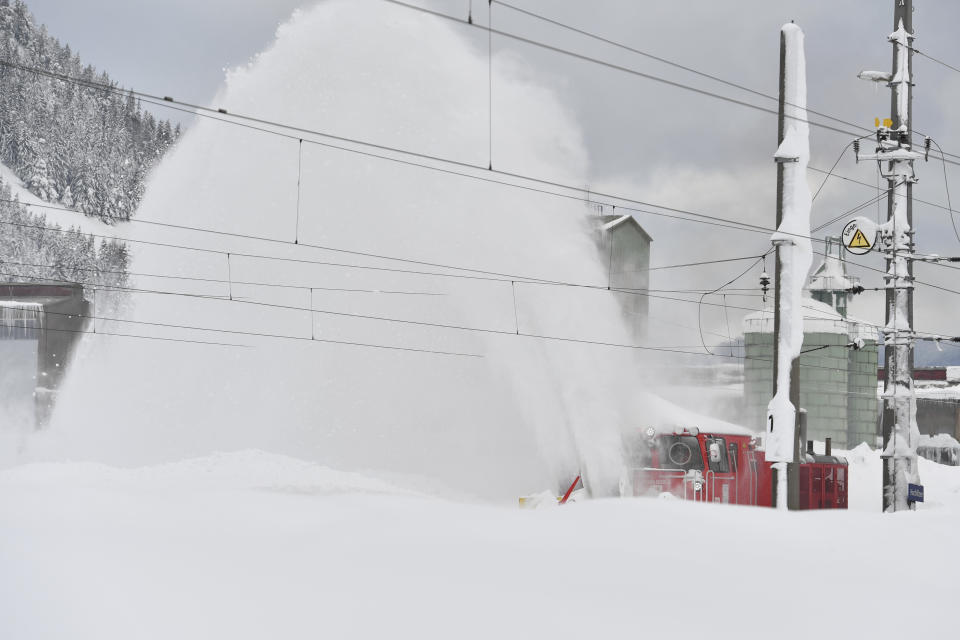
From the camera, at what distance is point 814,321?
4384 centimetres

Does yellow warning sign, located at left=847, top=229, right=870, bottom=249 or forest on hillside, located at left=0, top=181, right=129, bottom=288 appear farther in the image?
forest on hillside, located at left=0, top=181, right=129, bottom=288

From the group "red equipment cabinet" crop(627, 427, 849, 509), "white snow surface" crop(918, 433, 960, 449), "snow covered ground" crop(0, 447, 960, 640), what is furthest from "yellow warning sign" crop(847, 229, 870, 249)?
"white snow surface" crop(918, 433, 960, 449)

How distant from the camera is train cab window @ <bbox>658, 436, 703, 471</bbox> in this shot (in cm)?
1817

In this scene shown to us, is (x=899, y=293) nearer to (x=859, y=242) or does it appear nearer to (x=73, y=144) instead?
(x=859, y=242)

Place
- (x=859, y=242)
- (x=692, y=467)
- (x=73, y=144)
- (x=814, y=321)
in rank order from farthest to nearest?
(x=73, y=144) → (x=814, y=321) → (x=859, y=242) → (x=692, y=467)

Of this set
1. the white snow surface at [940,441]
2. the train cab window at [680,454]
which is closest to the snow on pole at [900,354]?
the train cab window at [680,454]

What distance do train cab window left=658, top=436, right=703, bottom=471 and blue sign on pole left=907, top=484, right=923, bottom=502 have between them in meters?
4.82

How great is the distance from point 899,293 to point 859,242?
151 cm

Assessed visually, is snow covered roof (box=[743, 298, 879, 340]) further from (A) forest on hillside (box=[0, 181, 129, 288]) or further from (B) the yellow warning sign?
(A) forest on hillside (box=[0, 181, 129, 288])

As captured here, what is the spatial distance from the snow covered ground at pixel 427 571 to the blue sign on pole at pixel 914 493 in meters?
11.9

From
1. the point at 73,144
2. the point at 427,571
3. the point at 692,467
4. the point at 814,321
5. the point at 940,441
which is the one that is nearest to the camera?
the point at 427,571

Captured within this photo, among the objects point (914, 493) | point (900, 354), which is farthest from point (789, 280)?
point (914, 493)

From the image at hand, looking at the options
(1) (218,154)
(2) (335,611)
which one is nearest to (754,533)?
(2) (335,611)

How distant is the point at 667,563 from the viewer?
662 cm
